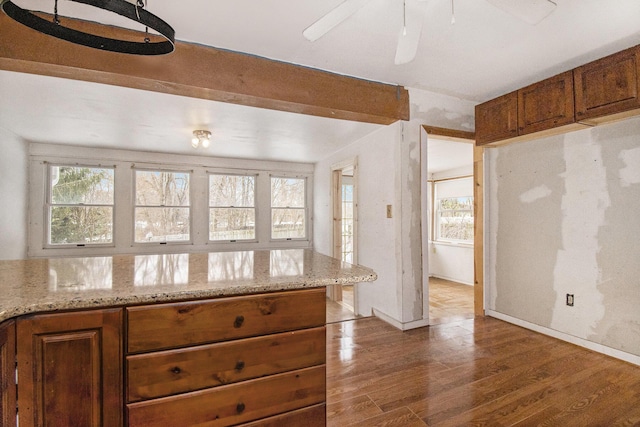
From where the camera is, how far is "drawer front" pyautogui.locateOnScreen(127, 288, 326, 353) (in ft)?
3.49

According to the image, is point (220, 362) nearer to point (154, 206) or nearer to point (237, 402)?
point (237, 402)

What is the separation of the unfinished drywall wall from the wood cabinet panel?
270 centimetres

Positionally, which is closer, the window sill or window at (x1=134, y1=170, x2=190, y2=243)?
window at (x1=134, y1=170, x2=190, y2=243)

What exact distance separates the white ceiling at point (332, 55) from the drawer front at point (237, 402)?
1.89 meters

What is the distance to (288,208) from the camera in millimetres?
5793

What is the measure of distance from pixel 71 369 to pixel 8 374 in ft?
0.50

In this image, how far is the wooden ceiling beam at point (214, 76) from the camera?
1861 mm

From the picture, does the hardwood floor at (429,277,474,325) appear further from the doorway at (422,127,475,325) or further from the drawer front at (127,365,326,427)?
the drawer front at (127,365,326,427)

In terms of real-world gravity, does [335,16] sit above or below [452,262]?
above

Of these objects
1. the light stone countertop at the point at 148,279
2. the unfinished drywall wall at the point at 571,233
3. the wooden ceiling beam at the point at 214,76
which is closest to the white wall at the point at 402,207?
the wooden ceiling beam at the point at 214,76

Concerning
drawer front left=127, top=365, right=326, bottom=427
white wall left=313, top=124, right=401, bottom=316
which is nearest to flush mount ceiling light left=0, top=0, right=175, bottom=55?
drawer front left=127, top=365, right=326, bottom=427

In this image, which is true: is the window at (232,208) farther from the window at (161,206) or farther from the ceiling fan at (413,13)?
the ceiling fan at (413,13)

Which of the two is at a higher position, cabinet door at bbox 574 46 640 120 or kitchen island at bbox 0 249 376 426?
cabinet door at bbox 574 46 640 120

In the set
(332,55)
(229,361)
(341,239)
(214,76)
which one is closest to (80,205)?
(214,76)
